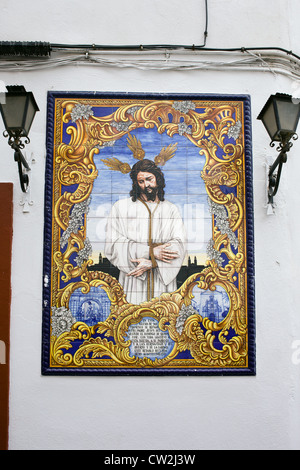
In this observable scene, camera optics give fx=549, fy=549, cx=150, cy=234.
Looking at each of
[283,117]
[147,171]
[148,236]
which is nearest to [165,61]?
[147,171]

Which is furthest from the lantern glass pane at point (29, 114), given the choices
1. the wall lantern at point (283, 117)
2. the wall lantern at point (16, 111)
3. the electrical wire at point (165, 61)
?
the wall lantern at point (283, 117)

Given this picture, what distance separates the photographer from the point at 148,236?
442 cm

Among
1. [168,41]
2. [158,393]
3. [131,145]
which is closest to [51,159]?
[131,145]

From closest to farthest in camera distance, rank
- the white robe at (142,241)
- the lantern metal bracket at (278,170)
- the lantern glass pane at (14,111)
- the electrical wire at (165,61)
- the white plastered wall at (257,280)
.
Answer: the lantern glass pane at (14,111), the lantern metal bracket at (278,170), the white plastered wall at (257,280), the white robe at (142,241), the electrical wire at (165,61)

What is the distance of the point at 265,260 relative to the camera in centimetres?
439

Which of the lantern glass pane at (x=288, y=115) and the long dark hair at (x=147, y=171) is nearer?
the lantern glass pane at (x=288, y=115)

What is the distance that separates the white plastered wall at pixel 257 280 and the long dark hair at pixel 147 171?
24.7 inches

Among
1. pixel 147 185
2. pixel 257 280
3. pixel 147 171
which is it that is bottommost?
pixel 257 280

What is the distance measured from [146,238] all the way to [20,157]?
3.82ft

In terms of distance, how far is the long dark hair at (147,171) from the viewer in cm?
445

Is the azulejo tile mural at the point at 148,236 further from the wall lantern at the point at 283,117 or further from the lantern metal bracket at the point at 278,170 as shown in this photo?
the wall lantern at the point at 283,117

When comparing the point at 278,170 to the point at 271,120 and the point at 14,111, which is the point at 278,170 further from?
the point at 14,111
